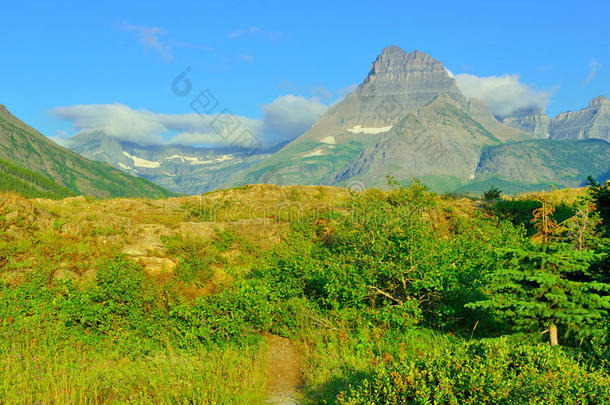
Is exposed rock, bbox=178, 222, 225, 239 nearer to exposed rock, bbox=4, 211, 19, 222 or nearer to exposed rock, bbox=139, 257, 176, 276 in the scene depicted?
exposed rock, bbox=139, 257, 176, 276

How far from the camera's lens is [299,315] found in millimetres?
9500

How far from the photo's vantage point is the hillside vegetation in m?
4.96

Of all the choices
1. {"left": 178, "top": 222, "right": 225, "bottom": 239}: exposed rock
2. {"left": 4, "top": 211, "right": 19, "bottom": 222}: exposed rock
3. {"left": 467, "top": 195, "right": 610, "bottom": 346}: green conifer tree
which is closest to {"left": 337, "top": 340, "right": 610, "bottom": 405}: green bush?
{"left": 467, "top": 195, "right": 610, "bottom": 346}: green conifer tree

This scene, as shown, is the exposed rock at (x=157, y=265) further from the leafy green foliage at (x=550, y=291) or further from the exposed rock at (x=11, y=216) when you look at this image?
the leafy green foliage at (x=550, y=291)

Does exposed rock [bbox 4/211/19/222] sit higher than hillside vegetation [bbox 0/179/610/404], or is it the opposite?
exposed rock [bbox 4/211/19/222]

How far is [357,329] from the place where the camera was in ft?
28.4

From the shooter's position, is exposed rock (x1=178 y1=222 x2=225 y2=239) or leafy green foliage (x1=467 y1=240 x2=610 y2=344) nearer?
leafy green foliage (x1=467 y1=240 x2=610 y2=344)

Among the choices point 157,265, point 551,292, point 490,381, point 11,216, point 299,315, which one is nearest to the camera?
point 490,381

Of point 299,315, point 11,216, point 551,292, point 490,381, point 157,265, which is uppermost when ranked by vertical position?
point 11,216

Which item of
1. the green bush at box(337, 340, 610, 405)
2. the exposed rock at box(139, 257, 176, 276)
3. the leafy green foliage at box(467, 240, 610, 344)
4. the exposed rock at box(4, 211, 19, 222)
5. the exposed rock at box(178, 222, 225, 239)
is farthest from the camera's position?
the exposed rock at box(178, 222, 225, 239)

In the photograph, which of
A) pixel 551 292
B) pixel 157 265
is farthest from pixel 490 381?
pixel 157 265

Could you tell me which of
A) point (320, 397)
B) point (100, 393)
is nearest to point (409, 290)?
point (320, 397)

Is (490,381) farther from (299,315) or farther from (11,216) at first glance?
(11,216)

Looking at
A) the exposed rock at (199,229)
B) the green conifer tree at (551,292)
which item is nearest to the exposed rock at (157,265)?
the exposed rock at (199,229)
